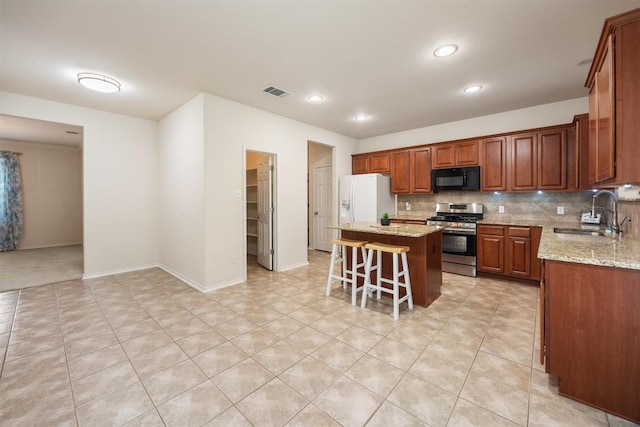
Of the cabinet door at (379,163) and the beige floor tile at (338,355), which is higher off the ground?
the cabinet door at (379,163)

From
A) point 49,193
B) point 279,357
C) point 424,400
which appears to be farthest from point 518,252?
point 49,193

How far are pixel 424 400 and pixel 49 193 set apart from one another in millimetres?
9711

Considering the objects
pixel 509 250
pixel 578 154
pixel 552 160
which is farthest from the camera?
pixel 509 250

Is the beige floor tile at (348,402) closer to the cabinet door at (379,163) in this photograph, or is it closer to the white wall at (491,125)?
the cabinet door at (379,163)

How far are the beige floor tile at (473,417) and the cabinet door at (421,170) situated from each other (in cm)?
400

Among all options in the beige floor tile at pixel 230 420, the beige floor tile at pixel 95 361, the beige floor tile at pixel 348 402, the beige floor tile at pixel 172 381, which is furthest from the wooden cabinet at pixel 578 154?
the beige floor tile at pixel 95 361

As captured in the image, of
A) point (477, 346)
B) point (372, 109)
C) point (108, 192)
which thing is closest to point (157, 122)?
point (108, 192)

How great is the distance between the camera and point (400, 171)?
5.47 meters

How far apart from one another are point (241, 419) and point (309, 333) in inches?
41.8

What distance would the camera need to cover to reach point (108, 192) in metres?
4.56

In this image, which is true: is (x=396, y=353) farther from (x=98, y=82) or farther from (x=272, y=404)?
(x=98, y=82)

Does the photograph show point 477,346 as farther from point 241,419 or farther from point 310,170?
point 310,170

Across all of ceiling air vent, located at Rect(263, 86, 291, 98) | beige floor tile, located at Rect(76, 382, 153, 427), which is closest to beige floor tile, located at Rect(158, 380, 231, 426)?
beige floor tile, located at Rect(76, 382, 153, 427)

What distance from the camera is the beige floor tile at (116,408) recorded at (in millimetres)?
1558
